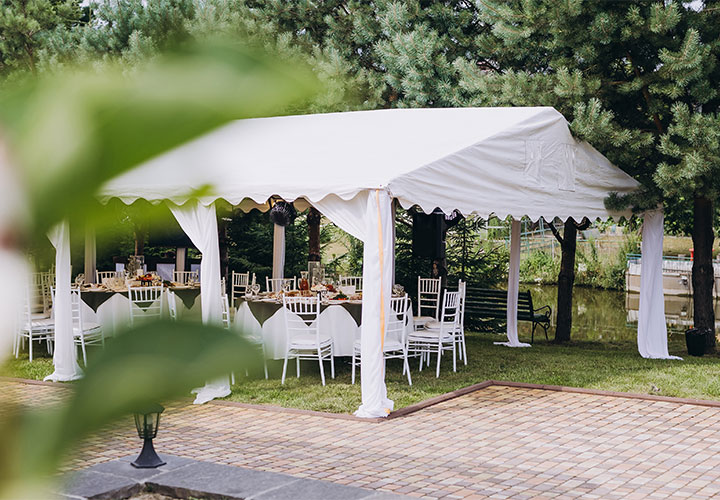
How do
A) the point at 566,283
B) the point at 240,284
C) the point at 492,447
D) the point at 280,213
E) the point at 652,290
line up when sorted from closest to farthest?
1. the point at 492,447
2. the point at 652,290
3. the point at 280,213
4. the point at 566,283
5. the point at 240,284

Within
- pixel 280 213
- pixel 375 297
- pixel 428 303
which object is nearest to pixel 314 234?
pixel 428 303

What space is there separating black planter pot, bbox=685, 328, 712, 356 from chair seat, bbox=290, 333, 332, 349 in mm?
5378

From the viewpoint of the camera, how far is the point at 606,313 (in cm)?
2086

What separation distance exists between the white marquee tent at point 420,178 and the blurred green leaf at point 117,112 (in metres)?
5.57

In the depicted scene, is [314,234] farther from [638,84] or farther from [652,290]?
[638,84]

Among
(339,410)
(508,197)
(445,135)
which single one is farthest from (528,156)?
(339,410)

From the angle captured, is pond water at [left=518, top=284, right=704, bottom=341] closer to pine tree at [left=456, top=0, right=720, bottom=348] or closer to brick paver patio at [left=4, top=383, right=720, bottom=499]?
pine tree at [left=456, top=0, right=720, bottom=348]

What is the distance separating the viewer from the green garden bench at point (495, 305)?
43.8ft

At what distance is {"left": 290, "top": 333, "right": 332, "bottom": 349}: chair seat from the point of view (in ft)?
28.6

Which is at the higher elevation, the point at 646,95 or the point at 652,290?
the point at 646,95

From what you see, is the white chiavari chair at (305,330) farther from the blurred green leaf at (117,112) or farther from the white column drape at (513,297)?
the blurred green leaf at (117,112)

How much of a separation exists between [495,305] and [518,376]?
4366mm

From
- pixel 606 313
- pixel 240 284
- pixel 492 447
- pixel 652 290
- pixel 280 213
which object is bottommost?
pixel 492 447

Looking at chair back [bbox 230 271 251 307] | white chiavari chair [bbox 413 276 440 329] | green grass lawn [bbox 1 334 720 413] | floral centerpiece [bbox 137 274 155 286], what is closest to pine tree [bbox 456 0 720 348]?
green grass lawn [bbox 1 334 720 413]
